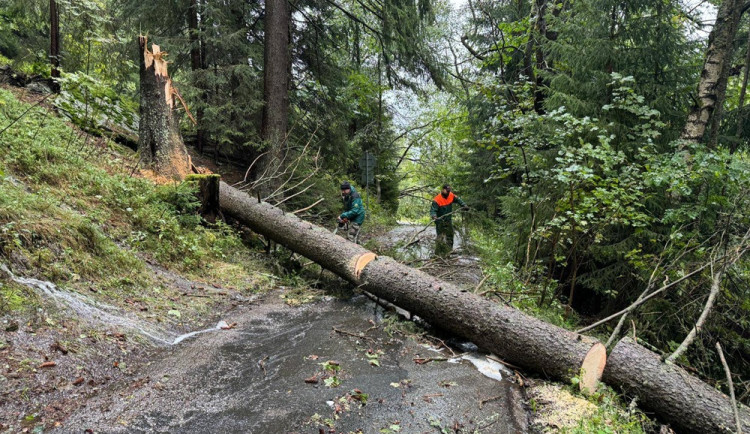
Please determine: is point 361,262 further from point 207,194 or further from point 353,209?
point 207,194

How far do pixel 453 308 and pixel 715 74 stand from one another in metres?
5.94

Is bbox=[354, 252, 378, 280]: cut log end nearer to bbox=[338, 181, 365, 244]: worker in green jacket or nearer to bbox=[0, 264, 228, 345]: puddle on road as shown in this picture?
bbox=[338, 181, 365, 244]: worker in green jacket

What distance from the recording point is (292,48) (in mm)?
12062

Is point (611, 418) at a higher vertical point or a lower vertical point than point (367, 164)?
lower

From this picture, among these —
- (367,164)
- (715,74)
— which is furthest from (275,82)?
(715,74)

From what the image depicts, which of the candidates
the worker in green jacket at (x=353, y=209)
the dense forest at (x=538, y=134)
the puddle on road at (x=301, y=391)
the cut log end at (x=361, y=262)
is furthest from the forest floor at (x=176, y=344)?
the worker in green jacket at (x=353, y=209)

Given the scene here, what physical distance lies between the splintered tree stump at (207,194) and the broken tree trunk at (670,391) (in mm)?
7035

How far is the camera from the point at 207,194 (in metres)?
7.70

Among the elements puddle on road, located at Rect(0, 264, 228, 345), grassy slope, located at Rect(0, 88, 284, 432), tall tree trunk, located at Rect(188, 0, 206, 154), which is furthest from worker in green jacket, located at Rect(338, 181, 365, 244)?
tall tree trunk, located at Rect(188, 0, 206, 154)

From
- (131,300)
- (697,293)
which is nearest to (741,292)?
(697,293)

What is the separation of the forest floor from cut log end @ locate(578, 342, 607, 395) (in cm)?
23

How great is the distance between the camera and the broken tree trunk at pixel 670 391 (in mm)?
3605

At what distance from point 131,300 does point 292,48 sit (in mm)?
9670

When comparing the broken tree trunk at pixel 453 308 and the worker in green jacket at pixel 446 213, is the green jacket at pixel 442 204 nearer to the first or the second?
the worker in green jacket at pixel 446 213
